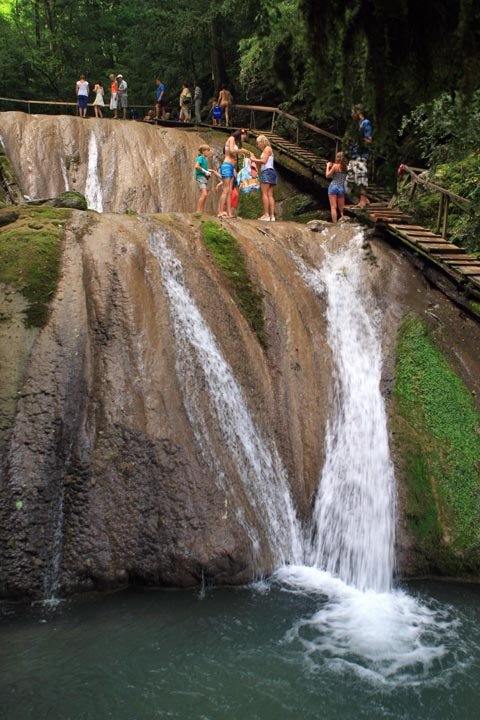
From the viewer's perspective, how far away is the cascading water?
6113 mm

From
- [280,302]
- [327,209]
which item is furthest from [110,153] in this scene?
[280,302]

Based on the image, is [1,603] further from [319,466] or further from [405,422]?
[405,422]

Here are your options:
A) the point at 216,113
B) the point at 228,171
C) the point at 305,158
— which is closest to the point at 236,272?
the point at 228,171

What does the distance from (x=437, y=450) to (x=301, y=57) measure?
556 cm

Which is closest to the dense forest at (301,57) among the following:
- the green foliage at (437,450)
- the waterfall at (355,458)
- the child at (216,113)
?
the child at (216,113)

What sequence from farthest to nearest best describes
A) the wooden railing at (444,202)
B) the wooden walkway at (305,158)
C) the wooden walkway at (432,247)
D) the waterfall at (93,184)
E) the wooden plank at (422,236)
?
1. the wooden walkway at (305,158)
2. the waterfall at (93,184)
3. the wooden railing at (444,202)
4. the wooden plank at (422,236)
5. the wooden walkway at (432,247)

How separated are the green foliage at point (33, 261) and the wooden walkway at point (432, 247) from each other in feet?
18.6

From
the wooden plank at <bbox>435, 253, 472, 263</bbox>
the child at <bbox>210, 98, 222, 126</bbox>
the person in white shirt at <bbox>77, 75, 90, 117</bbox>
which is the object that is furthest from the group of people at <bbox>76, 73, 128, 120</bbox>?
the wooden plank at <bbox>435, 253, 472, 263</bbox>

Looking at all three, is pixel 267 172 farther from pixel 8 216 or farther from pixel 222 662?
pixel 222 662

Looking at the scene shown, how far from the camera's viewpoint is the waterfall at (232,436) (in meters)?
7.72

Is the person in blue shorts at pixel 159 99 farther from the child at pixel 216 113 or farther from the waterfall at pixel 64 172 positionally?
the waterfall at pixel 64 172

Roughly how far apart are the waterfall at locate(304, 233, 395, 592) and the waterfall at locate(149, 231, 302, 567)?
1.63ft

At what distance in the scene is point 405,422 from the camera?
348 inches

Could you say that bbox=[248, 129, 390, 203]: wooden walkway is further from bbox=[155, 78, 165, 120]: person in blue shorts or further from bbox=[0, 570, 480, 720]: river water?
bbox=[0, 570, 480, 720]: river water
